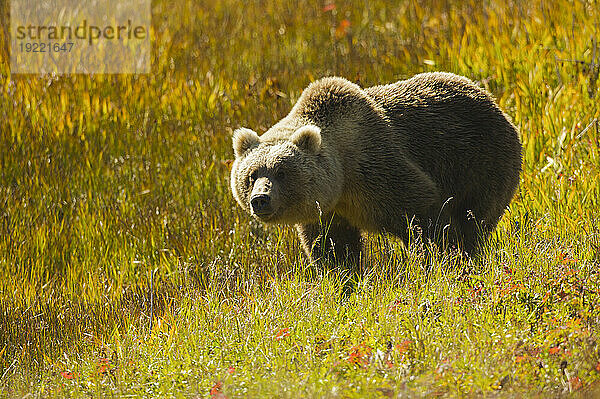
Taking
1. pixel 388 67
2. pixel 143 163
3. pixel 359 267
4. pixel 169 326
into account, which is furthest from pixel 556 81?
pixel 169 326

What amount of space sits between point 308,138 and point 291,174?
26 cm

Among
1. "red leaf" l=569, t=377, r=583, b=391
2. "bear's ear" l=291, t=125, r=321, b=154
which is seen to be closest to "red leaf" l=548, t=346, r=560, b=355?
"red leaf" l=569, t=377, r=583, b=391

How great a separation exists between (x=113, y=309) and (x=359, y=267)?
178cm

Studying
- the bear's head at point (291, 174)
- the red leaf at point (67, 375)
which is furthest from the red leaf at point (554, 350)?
the red leaf at point (67, 375)

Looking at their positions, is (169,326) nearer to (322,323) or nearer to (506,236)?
(322,323)

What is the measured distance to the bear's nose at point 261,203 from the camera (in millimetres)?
4727

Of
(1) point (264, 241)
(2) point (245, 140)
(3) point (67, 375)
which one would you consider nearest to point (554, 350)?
(2) point (245, 140)

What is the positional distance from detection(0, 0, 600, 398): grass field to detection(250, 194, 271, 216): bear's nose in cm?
54

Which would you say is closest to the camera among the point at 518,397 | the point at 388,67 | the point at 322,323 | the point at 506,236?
the point at 518,397

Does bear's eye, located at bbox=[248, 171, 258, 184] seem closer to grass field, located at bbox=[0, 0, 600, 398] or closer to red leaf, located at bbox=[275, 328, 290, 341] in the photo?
grass field, located at bbox=[0, 0, 600, 398]

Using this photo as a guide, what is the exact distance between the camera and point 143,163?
7570 millimetres

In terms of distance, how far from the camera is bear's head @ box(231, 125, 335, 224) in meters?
4.97

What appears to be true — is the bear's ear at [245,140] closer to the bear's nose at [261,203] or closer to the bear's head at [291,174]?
the bear's head at [291,174]

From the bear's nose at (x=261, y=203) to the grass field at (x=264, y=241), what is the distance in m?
0.54
